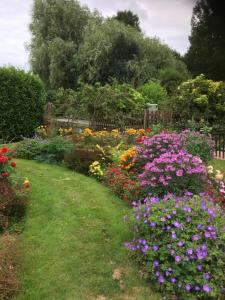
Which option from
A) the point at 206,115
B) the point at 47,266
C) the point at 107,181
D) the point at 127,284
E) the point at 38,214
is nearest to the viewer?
the point at 127,284

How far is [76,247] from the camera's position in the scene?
4.23m

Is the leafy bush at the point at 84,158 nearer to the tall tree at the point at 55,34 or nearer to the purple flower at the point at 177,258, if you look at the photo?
the purple flower at the point at 177,258

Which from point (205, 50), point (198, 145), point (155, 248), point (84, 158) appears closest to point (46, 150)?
point (84, 158)

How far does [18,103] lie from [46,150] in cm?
473

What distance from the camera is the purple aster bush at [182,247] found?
335 centimetres

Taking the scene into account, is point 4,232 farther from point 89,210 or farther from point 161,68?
point 161,68

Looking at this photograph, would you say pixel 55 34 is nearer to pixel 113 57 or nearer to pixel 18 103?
pixel 113 57

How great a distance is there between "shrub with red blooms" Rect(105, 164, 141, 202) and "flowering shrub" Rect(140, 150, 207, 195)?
66 centimetres

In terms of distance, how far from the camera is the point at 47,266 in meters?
3.90

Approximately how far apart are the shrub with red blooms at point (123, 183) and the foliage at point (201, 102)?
6.70 meters

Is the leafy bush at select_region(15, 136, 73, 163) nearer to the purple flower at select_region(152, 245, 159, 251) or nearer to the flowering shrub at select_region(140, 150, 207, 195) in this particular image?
the flowering shrub at select_region(140, 150, 207, 195)

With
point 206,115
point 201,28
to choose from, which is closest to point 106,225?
point 206,115

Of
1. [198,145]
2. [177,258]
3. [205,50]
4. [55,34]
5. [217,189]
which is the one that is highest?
[55,34]

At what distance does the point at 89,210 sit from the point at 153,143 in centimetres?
169
